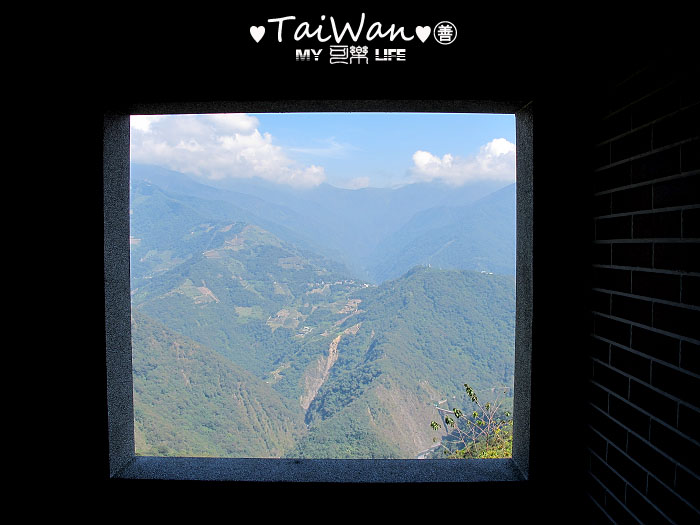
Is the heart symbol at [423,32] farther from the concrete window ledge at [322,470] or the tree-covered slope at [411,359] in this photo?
the tree-covered slope at [411,359]

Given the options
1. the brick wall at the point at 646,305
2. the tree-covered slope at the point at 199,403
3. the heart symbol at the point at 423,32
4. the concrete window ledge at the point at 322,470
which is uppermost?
the heart symbol at the point at 423,32

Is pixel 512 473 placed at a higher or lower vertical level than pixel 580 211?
lower

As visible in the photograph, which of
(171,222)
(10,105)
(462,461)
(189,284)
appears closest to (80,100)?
(10,105)

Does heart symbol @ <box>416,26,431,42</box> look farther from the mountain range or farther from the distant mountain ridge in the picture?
the distant mountain ridge

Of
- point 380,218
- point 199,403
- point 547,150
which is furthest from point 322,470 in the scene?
point 380,218

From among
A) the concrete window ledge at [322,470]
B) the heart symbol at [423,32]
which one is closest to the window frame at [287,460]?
the concrete window ledge at [322,470]

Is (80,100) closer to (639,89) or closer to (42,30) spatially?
(42,30)
